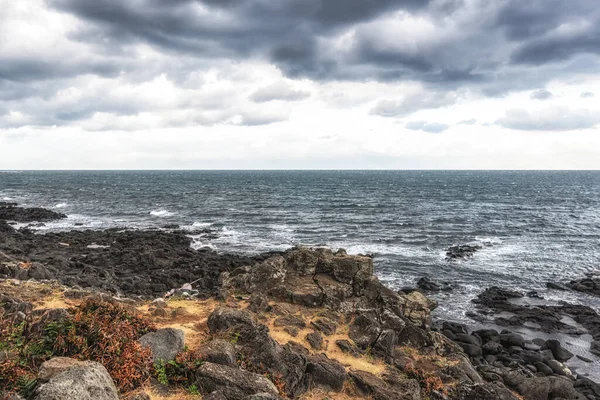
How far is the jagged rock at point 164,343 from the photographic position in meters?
11.1

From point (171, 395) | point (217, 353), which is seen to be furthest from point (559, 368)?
point (171, 395)

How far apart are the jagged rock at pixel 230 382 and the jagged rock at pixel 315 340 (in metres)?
4.99

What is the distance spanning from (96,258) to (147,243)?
28.3 ft

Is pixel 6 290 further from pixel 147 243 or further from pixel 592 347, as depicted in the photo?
pixel 592 347

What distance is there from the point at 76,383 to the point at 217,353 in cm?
446

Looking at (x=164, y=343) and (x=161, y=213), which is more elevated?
(x=164, y=343)

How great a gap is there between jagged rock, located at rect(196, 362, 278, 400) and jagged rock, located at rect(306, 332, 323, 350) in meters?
4.99

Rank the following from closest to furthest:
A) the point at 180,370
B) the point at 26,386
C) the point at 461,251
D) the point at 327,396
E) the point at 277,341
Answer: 1. the point at 26,386
2. the point at 180,370
3. the point at 327,396
4. the point at 277,341
5. the point at 461,251

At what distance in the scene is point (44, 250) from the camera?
39531 mm

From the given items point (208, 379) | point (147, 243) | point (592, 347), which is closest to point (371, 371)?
point (208, 379)

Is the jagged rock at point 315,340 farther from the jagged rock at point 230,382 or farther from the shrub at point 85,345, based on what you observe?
the shrub at point 85,345

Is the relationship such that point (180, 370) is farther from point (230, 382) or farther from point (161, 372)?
point (230, 382)

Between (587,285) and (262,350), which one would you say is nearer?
(262,350)

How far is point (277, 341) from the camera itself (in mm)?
14789
